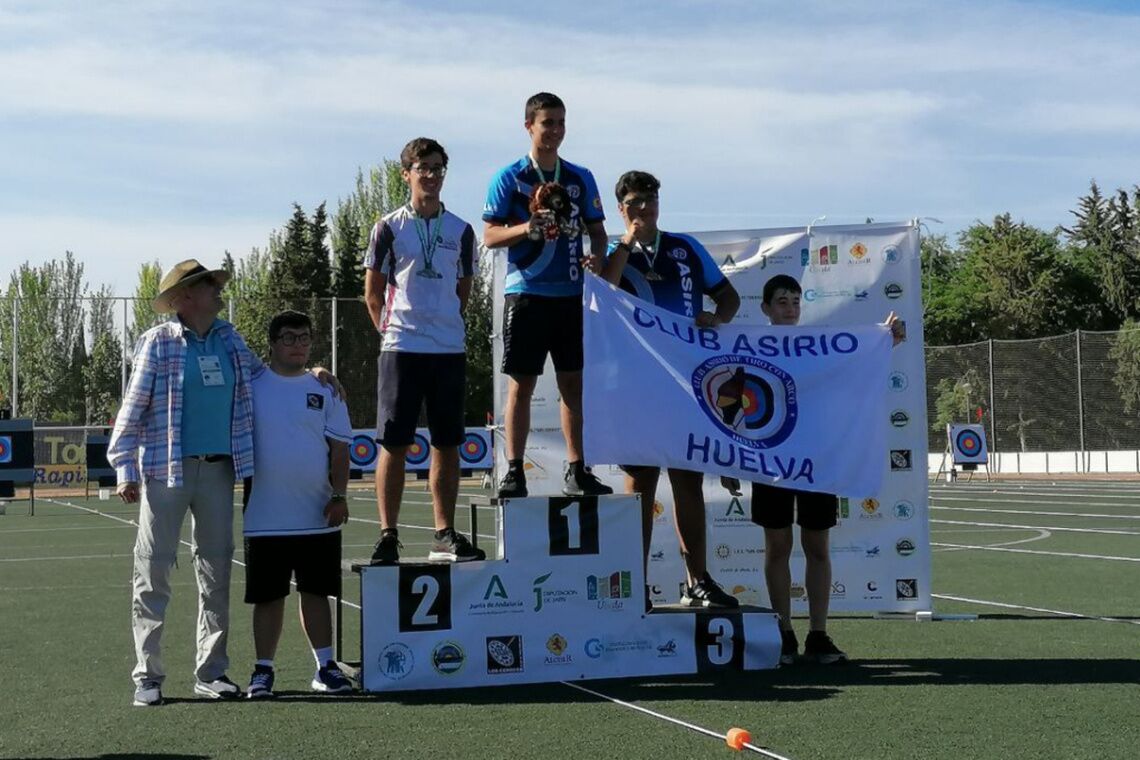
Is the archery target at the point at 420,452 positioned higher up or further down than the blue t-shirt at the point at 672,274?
further down

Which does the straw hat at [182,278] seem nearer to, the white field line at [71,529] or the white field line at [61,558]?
the white field line at [61,558]

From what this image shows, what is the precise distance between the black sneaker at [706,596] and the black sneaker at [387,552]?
5.48 feet

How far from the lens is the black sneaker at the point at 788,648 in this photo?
820 cm

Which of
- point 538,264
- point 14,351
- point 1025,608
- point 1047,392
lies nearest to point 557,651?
point 538,264

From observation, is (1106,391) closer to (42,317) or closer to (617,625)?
(42,317)

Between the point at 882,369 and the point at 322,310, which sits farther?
the point at 322,310

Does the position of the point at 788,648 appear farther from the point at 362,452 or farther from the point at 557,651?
the point at 362,452

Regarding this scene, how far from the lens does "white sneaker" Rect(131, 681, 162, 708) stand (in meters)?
7.03

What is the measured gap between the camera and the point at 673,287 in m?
8.48

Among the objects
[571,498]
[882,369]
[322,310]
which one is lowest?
[571,498]

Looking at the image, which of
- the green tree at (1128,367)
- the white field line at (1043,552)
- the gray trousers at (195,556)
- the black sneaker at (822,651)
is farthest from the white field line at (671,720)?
the green tree at (1128,367)

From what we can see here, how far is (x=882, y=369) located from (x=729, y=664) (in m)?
1.90

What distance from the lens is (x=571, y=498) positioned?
779 centimetres

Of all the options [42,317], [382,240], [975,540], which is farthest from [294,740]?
[42,317]
